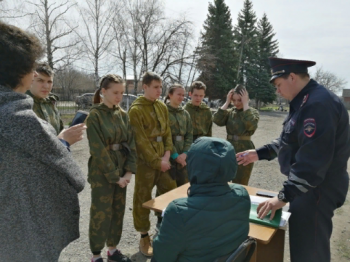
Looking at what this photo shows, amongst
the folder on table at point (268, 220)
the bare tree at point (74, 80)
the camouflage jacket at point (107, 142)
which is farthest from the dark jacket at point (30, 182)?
the bare tree at point (74, 80)

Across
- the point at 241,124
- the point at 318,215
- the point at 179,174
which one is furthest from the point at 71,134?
the point at 241,124

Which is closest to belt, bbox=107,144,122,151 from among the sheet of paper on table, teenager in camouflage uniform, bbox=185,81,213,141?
the sheet of paper on table

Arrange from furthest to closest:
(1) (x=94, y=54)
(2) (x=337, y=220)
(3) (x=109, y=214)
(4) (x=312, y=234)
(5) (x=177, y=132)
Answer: (1) (x=94, y=54) → (2) (x=337, y=220) → (5) (x=177, y=132) → (3) (x=109, y=214) → (4) (x=312, y=234)

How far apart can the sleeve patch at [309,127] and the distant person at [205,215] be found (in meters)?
0.71

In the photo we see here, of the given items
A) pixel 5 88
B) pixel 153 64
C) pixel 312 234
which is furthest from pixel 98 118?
pixel 153 64

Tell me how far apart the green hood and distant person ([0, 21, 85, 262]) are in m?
0.75

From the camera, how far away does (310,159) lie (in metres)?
1.78

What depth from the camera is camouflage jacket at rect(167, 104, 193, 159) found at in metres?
3.74

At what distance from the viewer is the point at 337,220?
4.19 m

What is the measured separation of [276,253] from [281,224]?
83 centimetres

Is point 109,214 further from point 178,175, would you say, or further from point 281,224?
point 281,224

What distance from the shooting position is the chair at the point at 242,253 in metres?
1.39

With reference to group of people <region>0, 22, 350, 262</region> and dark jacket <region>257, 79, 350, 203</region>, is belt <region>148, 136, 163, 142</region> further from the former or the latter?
dark jacket <region>257, 79, 350, 203</region>

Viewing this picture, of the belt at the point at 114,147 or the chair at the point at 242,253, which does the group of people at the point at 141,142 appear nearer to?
the belt at the point at 114,147
